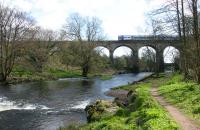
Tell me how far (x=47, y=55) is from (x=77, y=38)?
27.7 ft

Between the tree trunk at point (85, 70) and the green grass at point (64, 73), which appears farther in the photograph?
the tree trunk at point (85, 70)

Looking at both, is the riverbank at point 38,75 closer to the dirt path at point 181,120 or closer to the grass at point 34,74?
the grass at point 34,74

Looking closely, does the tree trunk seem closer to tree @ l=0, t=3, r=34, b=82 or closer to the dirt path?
tree @ l=0, t=3, r=34, b=82

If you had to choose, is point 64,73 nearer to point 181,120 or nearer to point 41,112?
point 41,112

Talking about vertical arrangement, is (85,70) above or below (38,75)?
above

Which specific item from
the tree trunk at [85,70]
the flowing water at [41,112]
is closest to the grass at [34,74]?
the tree trunk at [85,70]

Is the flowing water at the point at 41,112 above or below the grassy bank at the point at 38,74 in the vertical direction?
below

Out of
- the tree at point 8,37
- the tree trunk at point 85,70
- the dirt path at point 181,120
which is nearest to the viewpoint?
the dirt path at point 181,120

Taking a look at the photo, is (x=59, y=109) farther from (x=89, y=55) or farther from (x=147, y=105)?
(x=89, y=55)

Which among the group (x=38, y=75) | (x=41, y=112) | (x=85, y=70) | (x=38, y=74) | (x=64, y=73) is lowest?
(x=41, y=112)

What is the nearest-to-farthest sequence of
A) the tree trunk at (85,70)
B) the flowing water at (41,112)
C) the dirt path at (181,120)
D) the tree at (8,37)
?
the dirt path at (181,120)
the flowing water at (41,112)
the tree at (8,37)
the tree trunk at (85,70)

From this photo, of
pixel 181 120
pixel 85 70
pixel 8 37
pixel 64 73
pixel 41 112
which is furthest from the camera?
pixel 85 70

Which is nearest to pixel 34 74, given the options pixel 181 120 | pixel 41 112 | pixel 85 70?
pixel 85 70

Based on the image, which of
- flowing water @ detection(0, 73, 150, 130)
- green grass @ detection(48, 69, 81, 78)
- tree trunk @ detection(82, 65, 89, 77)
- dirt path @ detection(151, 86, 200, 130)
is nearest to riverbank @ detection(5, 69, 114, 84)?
green grass @ detection(48, 69, 81, 78)
